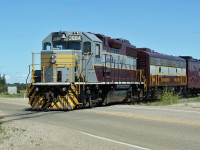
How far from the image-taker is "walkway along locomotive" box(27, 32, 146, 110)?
19.7 meters

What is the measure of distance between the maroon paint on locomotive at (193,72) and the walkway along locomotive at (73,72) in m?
17.0

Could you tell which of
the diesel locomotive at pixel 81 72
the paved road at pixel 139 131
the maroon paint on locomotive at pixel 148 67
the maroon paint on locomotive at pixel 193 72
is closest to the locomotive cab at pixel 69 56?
the diesel locomotive at pixel 81 72

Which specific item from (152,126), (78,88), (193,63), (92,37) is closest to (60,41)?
(92,37)

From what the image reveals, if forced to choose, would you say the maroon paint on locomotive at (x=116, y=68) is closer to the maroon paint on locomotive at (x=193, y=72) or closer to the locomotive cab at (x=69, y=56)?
the locomotive cab at (x=69, y=56)

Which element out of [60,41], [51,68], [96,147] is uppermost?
[60,41]

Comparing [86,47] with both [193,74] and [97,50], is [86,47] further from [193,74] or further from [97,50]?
[193,74]

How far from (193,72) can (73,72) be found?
23098 millimetres

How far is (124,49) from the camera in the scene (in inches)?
1008

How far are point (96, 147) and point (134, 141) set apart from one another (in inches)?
54.6

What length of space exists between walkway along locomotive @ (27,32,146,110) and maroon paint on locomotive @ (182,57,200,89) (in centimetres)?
1704

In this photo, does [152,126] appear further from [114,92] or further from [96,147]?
[114,92]

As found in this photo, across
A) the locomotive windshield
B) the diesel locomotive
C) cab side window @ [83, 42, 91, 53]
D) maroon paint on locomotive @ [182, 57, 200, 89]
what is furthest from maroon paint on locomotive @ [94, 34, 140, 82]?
maroon paint on locomotive @ [182, 57, 200, 89]

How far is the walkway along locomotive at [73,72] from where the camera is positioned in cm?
1972

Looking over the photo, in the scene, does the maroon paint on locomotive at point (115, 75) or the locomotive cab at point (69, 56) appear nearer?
the locomotive cab at point (69, 56)
